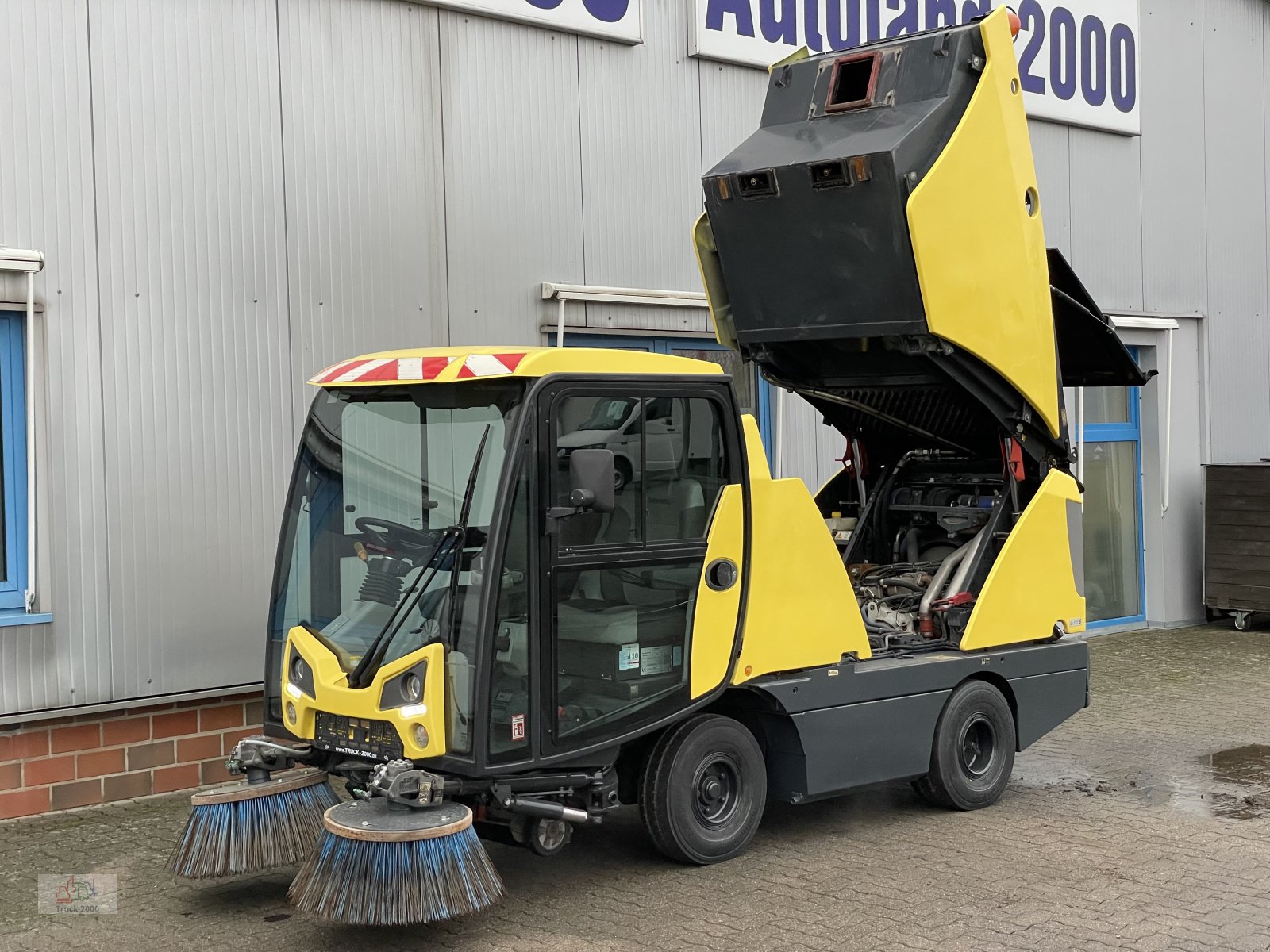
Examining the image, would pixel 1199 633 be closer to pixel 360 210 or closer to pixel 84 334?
pixel 360 210

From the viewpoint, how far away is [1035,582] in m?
7.63

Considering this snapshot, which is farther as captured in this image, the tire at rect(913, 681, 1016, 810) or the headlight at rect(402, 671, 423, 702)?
the tire at rect(913, 681, 1016, 810)

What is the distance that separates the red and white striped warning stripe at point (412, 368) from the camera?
18.6ft

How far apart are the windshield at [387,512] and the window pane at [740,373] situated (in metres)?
4.61

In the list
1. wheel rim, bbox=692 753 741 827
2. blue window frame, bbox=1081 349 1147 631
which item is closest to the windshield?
wheel rim, bbox=692 753 741 827

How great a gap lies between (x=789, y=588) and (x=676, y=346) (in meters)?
4.00

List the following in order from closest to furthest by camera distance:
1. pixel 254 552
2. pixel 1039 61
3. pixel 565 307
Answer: pixel 254 552 → pixel 565 307 → pixel 1039 61

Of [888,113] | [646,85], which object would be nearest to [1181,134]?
[646,85]

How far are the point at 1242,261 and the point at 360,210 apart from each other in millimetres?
9923

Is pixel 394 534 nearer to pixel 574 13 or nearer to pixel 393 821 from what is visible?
pixel 393 821

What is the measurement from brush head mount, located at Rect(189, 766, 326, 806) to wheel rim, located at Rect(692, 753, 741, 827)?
1.60m

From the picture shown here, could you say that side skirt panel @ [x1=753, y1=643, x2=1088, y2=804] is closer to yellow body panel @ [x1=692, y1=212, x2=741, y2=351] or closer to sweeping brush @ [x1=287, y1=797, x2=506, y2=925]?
sweeping brush @ [x1=287, y1=797, x2=506, y2=925]

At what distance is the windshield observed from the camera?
5570 millimetres

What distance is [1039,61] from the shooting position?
12.8m
